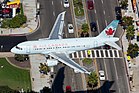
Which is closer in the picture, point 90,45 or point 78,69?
point 78,69

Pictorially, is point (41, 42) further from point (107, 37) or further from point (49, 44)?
point (107, 37)

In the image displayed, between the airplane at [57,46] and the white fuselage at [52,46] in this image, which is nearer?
the airplane at [57,46]

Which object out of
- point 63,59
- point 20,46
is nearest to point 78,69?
point 63,59

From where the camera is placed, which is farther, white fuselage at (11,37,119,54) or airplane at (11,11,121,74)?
white fuselage at (11,37,119,54)

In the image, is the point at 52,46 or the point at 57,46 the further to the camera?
the point at 57,46

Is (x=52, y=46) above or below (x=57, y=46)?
above

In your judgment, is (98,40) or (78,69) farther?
(98,40)

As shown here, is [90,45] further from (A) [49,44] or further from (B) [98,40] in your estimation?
(A) [49,44]

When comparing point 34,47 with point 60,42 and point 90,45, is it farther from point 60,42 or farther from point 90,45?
point 90,45

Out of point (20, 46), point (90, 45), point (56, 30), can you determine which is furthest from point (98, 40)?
point (20, 46)
